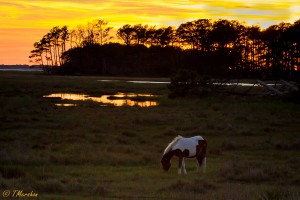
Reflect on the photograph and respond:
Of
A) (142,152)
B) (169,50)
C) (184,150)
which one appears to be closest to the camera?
(184,150)

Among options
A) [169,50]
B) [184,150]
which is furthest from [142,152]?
[169,50]

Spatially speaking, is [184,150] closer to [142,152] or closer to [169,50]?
[142,152]

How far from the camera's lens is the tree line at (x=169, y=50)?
88469 millimetres

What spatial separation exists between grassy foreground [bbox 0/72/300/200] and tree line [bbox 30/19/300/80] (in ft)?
163

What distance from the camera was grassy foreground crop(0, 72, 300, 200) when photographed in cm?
1258

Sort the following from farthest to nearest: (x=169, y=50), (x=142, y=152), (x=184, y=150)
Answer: (x=169, y=50)
(x=142, y=152)
(x=184, y=150)

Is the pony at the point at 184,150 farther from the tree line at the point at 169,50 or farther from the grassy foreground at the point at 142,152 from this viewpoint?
the tree line at the point at 169,50

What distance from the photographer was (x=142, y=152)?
758 inches

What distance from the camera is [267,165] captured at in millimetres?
16750

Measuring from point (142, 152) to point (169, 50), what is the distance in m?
96.9

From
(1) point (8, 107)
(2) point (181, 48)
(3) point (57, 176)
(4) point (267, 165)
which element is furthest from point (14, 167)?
(2) point (181, 48)

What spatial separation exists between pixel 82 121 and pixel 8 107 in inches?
405

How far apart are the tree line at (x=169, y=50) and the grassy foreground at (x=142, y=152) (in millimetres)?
49752

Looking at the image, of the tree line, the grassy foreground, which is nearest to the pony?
the grassy foreground
